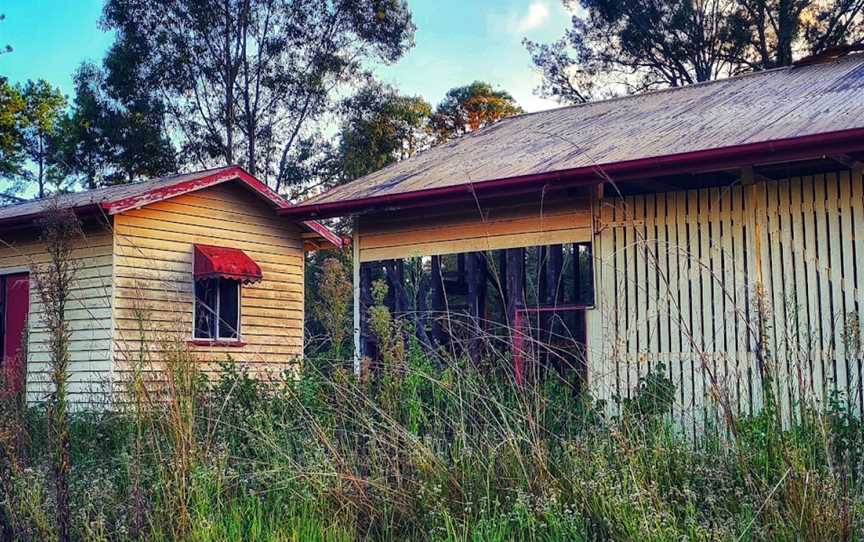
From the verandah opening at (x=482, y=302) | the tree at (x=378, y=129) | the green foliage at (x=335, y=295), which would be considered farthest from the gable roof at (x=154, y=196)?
the tree at (x=378, y=129)

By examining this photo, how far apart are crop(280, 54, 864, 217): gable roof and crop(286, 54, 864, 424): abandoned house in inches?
1.3

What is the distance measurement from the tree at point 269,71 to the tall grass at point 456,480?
23.4 m

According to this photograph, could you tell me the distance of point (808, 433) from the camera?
195 inches

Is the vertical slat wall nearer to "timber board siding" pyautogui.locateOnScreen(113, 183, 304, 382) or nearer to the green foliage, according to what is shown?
the green foliage

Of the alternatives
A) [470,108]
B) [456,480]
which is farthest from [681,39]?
[456,480]

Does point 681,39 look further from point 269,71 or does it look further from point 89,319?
point 89,319

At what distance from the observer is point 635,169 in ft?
26.6

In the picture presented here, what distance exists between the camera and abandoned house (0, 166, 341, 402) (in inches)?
502

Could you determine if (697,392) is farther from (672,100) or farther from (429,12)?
(429,12)

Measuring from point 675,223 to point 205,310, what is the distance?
25.5 ft

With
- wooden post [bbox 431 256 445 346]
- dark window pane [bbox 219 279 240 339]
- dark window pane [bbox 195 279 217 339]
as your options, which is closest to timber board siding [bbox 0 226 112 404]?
dark window pane [bbox 195 279 217 339]

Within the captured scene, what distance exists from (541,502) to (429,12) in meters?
25.7

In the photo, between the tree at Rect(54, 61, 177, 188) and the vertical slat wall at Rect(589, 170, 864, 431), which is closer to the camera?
the vertical slat wall at Rect(589, 170, 864, 431)

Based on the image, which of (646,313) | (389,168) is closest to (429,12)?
(389,168)
